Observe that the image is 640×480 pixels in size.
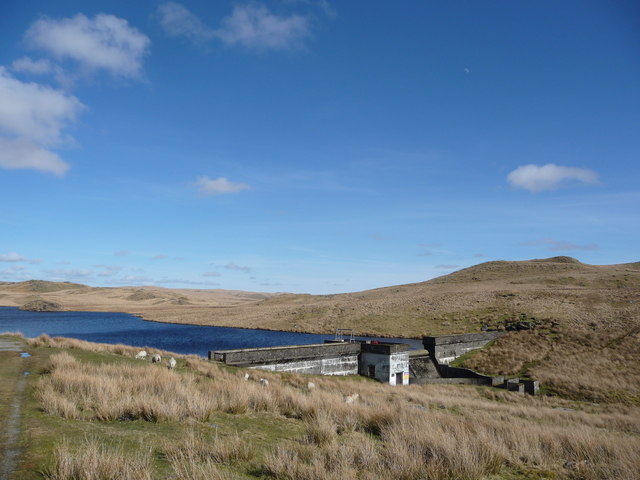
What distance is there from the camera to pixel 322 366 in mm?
24547

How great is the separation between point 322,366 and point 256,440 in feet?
57.7

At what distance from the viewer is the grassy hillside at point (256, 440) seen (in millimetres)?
5461

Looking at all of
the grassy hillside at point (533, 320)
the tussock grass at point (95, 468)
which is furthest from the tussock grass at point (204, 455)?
the grassy hillside at point (533, 320)

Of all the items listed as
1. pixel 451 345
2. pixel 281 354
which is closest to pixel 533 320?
pixel 451 345

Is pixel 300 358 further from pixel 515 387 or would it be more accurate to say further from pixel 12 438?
pixel 12 438

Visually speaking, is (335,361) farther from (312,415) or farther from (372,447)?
(372,447)

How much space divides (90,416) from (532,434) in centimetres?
850

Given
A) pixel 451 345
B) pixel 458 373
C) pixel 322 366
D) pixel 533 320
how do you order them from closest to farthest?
pixel 322 366 → pixel 458 373 → pixel 451 345 → pixel 533 320

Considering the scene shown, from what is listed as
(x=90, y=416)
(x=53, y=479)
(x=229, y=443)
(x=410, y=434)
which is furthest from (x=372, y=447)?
(x=90, y=416)

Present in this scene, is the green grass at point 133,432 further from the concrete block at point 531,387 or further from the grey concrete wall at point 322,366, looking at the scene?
the concrete block at point 531,387

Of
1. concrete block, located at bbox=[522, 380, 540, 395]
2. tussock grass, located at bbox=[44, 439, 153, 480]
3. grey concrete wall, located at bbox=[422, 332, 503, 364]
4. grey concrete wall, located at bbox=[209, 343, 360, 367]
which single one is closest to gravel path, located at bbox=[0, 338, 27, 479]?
tussock grass, located at bbox=[44, 439, 153, 480]

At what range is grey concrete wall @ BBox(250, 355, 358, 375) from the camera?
22.6 meters

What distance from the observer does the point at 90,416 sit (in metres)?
7.89

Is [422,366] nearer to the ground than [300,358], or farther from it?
nearer to the ground
